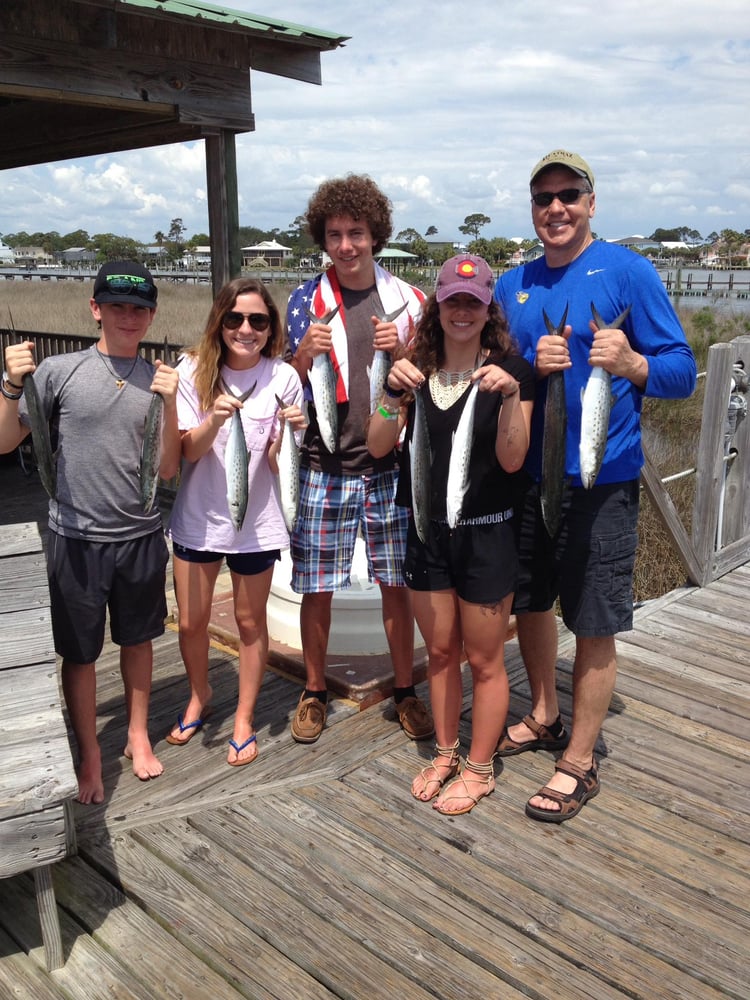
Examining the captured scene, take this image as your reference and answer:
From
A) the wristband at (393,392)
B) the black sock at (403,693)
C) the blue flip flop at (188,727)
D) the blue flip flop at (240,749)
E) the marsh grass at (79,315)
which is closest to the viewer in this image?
the wristband at (393,392)

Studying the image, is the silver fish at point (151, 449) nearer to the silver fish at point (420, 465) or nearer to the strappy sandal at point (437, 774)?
the silver fish at point (420, 465)

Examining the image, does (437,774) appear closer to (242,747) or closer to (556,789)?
(556,789)

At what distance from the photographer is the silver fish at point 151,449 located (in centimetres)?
265

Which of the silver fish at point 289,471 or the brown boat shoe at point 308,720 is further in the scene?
the brown boat shoe at point 308,720

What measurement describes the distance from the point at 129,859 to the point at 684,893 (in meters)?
1.79

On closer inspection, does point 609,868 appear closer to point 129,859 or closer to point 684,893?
point 684,893

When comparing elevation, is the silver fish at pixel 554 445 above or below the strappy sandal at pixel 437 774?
above

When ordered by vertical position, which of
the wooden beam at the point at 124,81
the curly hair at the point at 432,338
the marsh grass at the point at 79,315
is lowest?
the marsh grass at the point at 79,315

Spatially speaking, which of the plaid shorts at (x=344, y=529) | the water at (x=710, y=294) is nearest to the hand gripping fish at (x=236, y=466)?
the plaid shorts at (x=344, y=529)

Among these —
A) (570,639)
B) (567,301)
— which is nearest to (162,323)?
(570,639)

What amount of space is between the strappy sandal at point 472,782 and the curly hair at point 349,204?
206 cm

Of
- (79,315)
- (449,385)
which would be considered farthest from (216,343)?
(79,315)

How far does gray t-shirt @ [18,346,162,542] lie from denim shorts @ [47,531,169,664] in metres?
0.05

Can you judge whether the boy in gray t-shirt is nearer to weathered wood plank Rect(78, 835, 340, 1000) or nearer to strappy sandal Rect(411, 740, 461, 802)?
weathered wood plank Rect(78, 835, 340, 1000)
